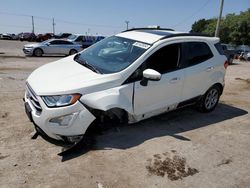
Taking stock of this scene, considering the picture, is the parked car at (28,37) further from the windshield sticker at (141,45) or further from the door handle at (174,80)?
the door handle at (174,80)

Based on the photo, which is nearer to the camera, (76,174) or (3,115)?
(76,174)

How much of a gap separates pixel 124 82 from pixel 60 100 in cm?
106

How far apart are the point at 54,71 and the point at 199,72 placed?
2.89 meters

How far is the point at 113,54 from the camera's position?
198 inches

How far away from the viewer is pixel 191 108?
6605 millimetres

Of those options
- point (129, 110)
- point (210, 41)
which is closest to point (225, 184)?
point (129, 110)

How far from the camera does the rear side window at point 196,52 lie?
547 centimetres

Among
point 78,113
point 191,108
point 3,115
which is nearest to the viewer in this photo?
point 78,113

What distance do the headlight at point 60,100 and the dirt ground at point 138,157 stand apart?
0.75 m

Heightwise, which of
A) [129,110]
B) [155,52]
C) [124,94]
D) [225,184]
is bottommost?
[225,184]

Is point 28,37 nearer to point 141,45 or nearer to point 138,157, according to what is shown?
point 141,45

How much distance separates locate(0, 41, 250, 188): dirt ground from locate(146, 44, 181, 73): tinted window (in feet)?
3.83

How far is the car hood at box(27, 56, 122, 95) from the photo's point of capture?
13.0 feet

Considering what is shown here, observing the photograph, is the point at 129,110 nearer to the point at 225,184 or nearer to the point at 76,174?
the point at 76,174
